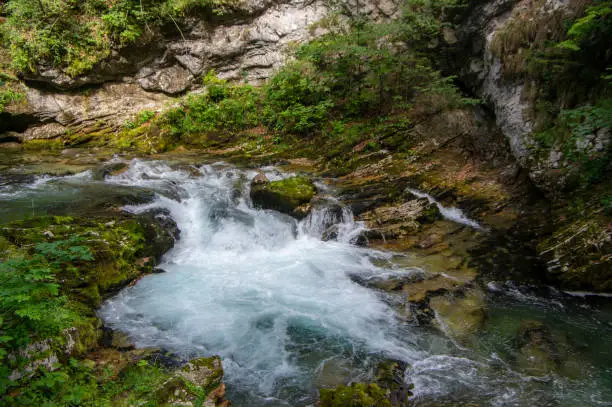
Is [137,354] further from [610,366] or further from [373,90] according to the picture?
[373,90]

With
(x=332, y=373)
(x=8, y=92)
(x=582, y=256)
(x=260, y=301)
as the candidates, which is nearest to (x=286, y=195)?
(x=260, y=301)

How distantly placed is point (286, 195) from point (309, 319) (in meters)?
3.73

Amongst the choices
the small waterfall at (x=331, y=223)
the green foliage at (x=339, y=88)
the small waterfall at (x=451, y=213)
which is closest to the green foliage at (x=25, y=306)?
the small waterfall at (x=331, y=223)

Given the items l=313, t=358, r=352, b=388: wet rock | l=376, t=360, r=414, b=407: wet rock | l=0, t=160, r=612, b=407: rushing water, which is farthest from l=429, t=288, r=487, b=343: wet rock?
l=313, t=358, r=352, b=388: wet rock

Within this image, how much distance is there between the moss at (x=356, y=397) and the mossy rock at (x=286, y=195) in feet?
16.5

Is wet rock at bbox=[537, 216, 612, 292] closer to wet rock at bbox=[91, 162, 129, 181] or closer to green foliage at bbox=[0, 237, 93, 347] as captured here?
green foliage at bbox=[0, 237, 93, 347]

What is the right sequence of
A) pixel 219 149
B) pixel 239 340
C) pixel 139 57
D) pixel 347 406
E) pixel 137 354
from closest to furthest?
pixel 347 406 → pixel 137 354 → pixel 239 340 → pixel 219 149 → pixel 139 57

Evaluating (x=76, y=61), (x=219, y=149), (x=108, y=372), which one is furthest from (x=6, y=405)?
(x=76, y=61)

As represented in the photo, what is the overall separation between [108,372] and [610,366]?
5.62 m

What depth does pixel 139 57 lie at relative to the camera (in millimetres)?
14391

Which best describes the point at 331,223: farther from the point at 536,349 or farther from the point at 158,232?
the point at 536,349

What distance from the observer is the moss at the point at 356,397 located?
3.14 metres

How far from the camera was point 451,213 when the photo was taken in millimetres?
8148

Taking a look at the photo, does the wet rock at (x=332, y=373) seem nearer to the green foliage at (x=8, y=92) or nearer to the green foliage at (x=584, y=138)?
the green foliage at (x=584, y=138)
